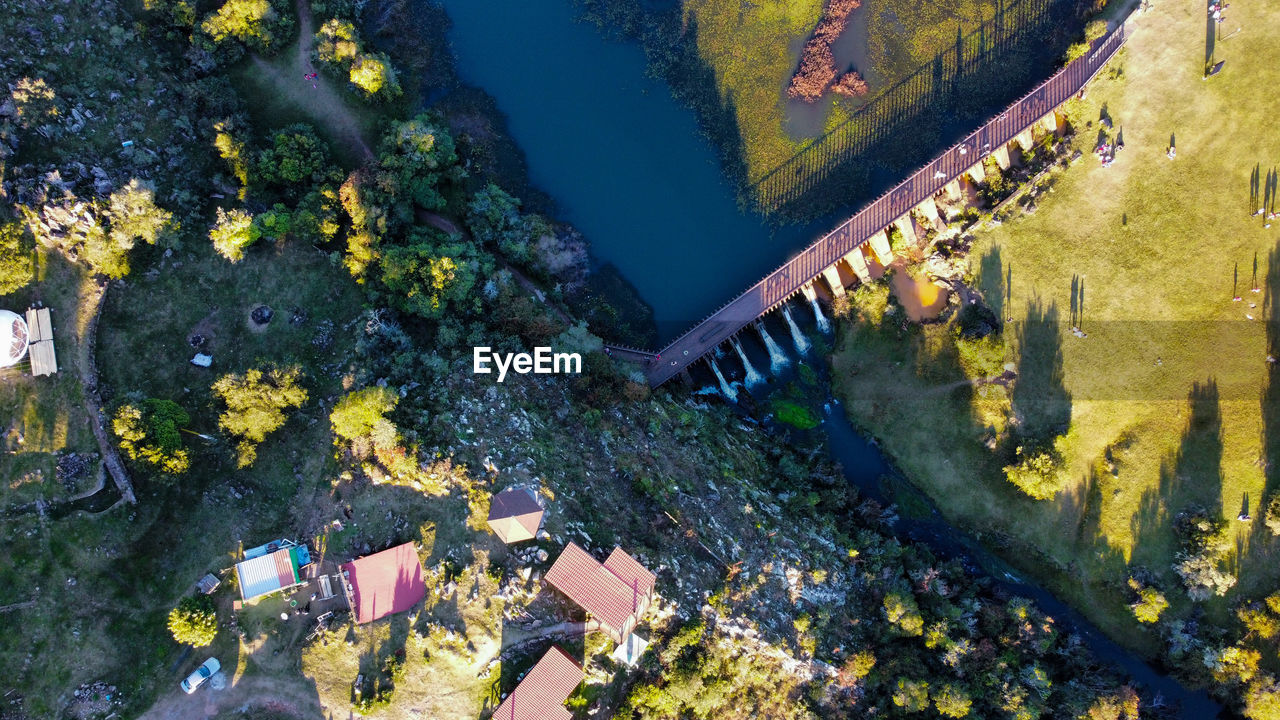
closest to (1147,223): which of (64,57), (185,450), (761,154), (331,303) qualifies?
(761,154)

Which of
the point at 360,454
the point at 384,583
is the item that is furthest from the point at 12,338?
the point at 384,583

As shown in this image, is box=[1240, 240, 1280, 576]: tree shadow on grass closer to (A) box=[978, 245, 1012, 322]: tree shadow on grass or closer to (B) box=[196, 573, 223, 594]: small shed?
(A) box=[978, 245, 1012, 322]: tree shadow on grass

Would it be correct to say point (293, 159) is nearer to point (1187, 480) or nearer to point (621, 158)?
point (621, 158)

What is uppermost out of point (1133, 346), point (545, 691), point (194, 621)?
point (194, 621)

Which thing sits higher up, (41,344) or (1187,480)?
(41,344)

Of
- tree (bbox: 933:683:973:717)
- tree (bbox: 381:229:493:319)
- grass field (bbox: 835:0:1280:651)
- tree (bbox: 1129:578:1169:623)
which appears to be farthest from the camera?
grass field (bbox: 835:0:1280:651)

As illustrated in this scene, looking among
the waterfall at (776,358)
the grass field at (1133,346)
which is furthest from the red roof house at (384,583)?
the grass field at (1133,346)

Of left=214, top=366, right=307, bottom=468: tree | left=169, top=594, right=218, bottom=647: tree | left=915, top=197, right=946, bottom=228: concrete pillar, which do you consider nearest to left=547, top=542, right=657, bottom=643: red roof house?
left=169, top=594, right=218, bottom=647: tree
